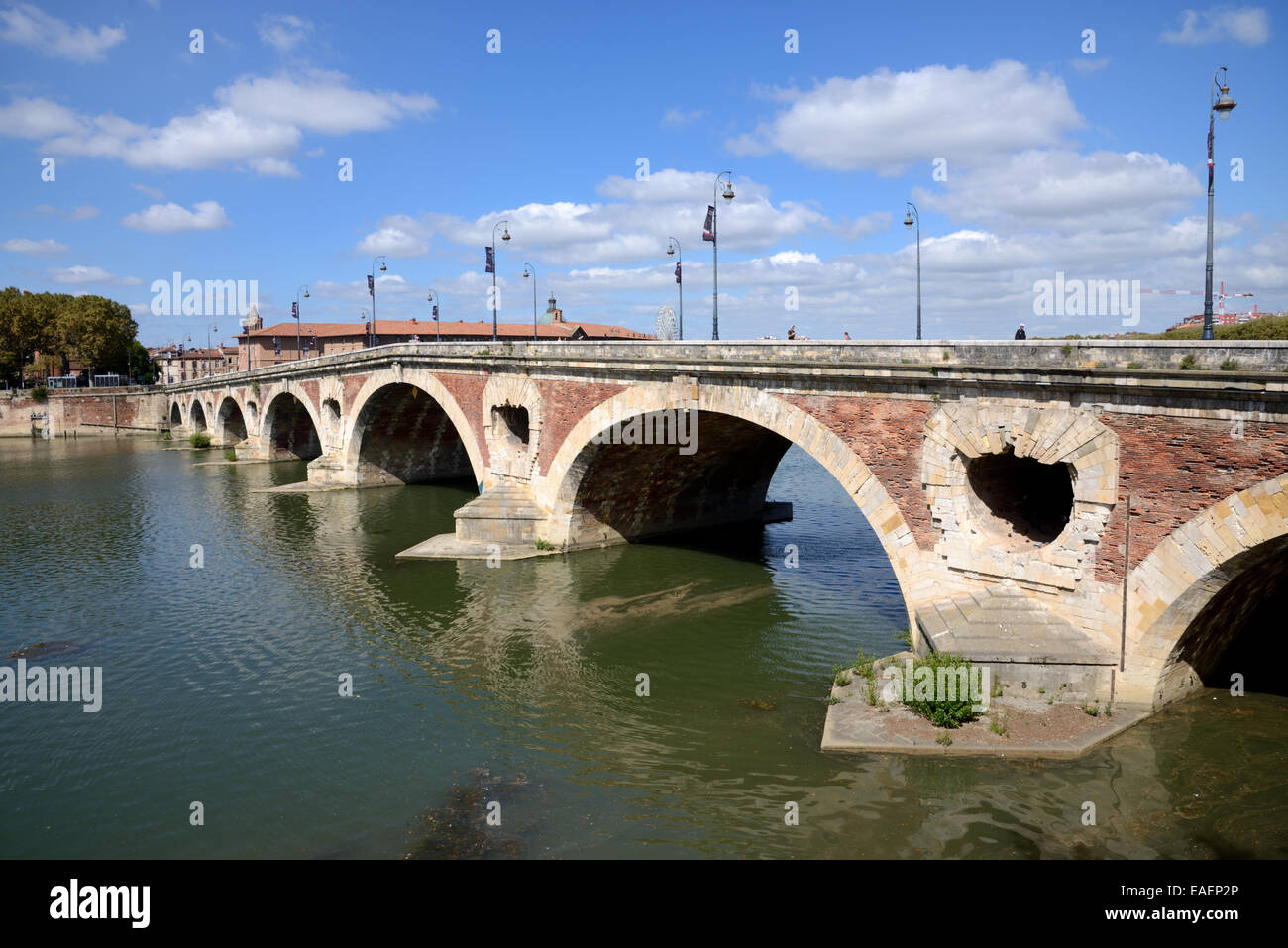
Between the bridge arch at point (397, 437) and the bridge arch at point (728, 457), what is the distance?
41.5 feet

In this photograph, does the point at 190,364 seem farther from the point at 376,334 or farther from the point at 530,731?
the point at 530,731

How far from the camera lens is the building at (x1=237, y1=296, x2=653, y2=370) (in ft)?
281

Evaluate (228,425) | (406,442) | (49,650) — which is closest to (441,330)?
(228,425)

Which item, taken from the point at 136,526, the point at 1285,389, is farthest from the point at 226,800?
the point at 136,526

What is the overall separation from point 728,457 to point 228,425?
53.0 m

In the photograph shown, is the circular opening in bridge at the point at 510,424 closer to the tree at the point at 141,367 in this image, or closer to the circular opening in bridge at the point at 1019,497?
the circular opening in bridge at the point at 1019,497

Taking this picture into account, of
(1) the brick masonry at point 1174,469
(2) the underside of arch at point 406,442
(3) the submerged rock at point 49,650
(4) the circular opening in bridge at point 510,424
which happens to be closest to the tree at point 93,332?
(2) the underside of arch at point 406,442

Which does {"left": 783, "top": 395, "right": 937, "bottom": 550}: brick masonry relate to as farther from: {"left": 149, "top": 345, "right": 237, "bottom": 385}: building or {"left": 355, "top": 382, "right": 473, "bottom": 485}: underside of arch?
{"left": 149, "top": 345, "right": 237, "bottom": 385}: building

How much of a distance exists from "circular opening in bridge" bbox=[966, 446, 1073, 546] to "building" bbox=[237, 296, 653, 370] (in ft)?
214

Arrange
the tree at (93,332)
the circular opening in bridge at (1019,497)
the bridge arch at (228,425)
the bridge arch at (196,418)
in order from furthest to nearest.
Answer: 1. the tree at (93,332)
2. the bridge arch at (196,418)
3. the bridge arch at (228,425)
4. the circular opening in bridge at (1019,497)

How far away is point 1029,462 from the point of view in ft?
54.5

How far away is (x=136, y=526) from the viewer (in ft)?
104

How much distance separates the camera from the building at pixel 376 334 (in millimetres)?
85625

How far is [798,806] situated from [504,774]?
4221mm
